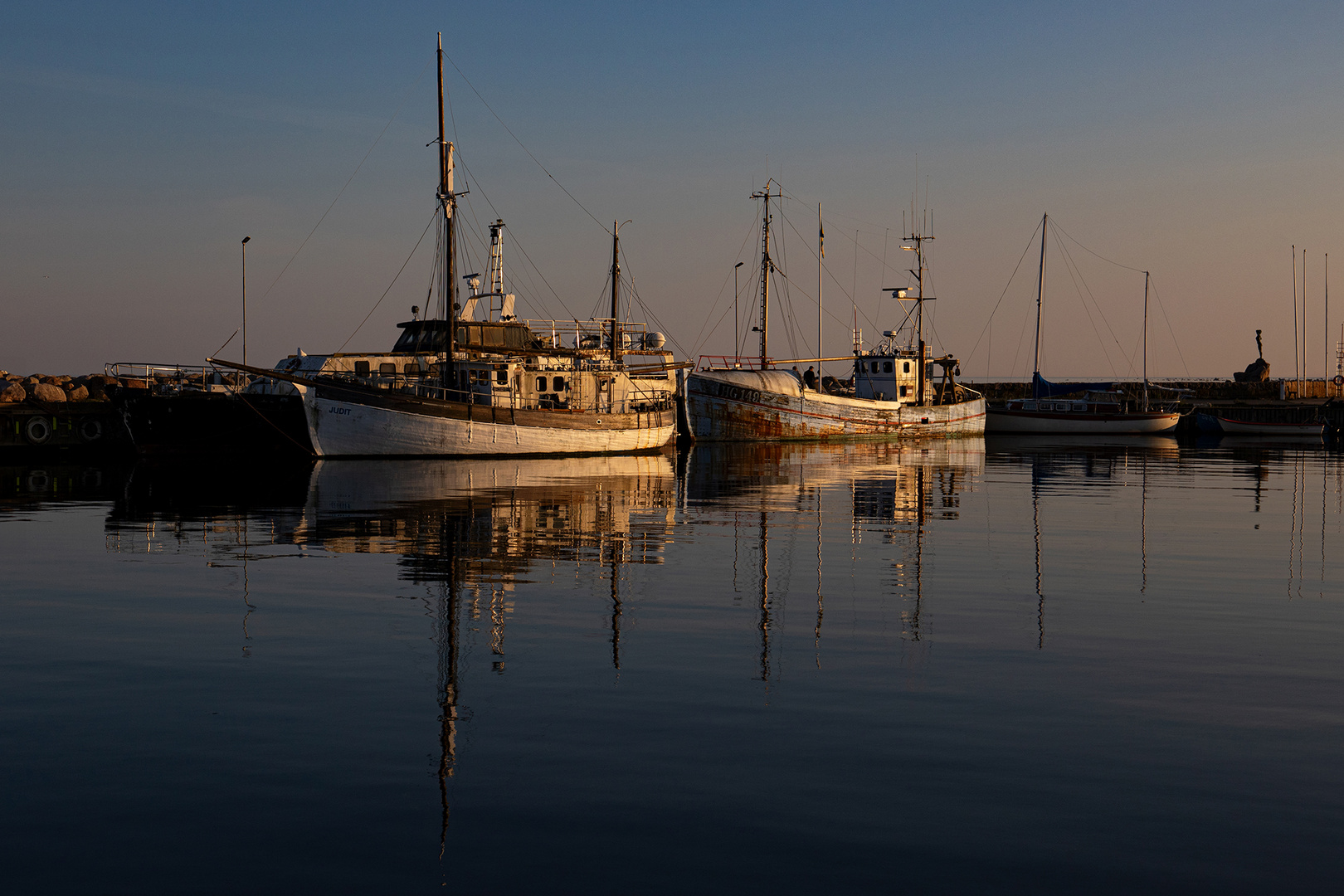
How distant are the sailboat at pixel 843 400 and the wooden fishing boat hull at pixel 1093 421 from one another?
10816 mm

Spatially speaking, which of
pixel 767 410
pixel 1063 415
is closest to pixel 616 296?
pixel 767 410

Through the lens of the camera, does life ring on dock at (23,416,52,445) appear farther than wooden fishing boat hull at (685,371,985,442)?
No

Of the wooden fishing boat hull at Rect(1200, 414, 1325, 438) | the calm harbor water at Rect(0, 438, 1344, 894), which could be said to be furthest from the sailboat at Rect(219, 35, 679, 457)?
the wooden fishing boat hull at Rect(1200, 414, 1325, 438)

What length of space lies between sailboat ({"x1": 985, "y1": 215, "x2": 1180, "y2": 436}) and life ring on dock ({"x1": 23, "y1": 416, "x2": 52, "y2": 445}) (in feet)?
219

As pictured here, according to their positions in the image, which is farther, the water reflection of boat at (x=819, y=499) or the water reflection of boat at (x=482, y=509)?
the water reflection of boat at (x=482, y=509)

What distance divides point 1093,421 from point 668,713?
84585mm

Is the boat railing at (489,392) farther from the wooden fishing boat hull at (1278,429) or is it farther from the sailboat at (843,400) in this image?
the wooden fishing boat hull at (1278,429)

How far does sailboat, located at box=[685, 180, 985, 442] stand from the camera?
2608 inches

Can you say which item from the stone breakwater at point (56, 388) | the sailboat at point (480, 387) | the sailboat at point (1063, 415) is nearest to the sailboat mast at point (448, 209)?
the sailboat at point (480, 387)

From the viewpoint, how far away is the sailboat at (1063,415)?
86750 mm

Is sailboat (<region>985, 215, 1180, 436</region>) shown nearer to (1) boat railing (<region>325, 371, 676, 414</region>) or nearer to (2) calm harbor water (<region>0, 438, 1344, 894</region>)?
(1) boat railing (<region>325, 371, 676, 414</region>)

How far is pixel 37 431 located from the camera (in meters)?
49.4

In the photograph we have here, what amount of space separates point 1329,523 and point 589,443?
31.8 meters

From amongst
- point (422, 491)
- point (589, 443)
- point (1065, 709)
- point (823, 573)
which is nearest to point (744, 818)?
point (1065, 709)
